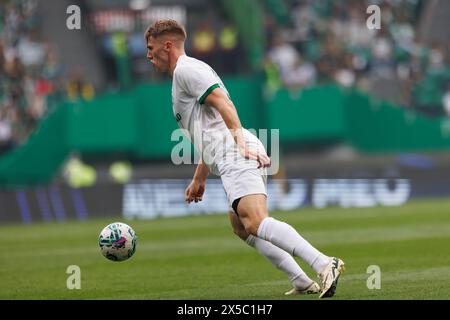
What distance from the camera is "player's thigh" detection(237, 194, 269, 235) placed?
833 cm

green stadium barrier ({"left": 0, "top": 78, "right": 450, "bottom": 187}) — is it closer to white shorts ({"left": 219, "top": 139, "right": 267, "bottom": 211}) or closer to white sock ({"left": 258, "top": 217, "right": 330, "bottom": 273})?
white shorts ({"left": 219, "top": 139, "right": 267, "bottom": 211})

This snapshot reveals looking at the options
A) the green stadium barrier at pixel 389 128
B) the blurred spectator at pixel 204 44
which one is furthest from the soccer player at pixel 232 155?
the blurred spectator at pixel 204 44

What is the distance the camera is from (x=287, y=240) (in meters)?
8.24

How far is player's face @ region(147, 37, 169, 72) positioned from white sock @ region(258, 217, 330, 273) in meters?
1.58

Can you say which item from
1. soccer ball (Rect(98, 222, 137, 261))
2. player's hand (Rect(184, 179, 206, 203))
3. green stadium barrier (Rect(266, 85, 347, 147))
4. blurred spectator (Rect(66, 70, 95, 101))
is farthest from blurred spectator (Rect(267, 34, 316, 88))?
player's hand (Rect(184, 179, 206, 203))

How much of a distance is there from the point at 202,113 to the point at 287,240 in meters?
1.28

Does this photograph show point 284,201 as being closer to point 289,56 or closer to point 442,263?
point 289,56

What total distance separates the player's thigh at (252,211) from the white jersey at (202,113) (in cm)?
38

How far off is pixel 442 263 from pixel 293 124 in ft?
44.6

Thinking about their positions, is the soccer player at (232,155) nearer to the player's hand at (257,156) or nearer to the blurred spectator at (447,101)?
the player's hand at (257,156)

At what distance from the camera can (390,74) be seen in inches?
977

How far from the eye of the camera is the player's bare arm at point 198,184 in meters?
9.17

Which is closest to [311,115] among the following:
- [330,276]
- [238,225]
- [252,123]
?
[252,123]

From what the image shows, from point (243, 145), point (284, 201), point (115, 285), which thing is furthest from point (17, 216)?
point (243, 145)
